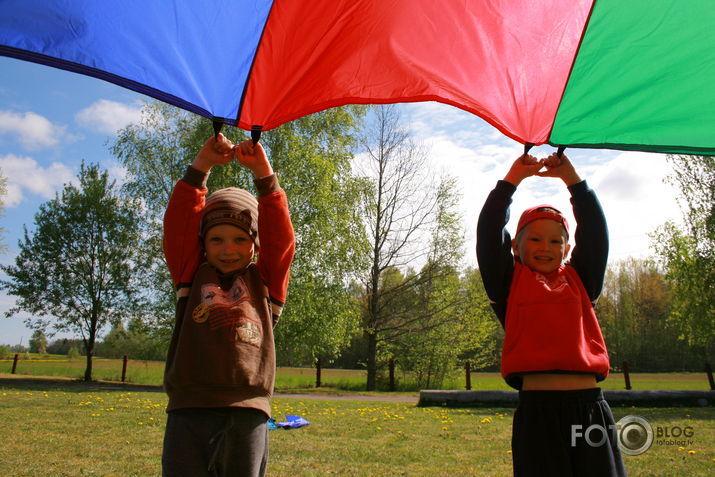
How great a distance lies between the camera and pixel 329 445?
5.68 m

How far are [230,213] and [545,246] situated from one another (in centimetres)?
158

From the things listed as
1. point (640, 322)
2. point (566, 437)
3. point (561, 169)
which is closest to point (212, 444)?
point (566, 437)

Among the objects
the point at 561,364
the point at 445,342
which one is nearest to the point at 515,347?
the point at 561,364

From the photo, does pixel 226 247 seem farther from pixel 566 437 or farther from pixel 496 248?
pixel 566 437

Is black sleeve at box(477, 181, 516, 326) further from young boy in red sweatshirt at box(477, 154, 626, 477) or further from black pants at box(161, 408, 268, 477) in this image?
black pants at box(161, 408, 268, 477)

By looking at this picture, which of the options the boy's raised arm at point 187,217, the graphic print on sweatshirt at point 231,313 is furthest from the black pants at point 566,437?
the boy's raised arm at point 187,217

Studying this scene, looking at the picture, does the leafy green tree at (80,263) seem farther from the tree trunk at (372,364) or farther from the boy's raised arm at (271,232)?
the boy's raised arm at (271,232)

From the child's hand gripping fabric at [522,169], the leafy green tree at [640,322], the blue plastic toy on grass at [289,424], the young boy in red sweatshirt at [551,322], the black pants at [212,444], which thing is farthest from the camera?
the leafy green tree at [640,322]

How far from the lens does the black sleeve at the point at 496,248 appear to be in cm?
255

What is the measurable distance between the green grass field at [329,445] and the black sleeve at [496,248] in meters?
2.60

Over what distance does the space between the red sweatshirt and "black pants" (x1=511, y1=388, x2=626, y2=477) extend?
1.15 meters

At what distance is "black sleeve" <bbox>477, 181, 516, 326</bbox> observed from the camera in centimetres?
255

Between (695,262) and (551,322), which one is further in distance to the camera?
(695,262)

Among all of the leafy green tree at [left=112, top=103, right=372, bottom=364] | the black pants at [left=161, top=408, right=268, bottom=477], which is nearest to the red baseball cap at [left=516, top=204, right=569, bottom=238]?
the black pants at [left=161, top=408, right=268, bottom=477]
